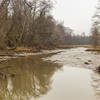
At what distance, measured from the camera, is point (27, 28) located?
35.7 meters

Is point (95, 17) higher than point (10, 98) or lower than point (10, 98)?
higher

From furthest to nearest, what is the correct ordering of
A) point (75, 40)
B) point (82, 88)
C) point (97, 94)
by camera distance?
point (75, 40) → point (82, 88) → point (97, 94)

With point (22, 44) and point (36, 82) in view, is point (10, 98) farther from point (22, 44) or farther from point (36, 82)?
point (22, 44)

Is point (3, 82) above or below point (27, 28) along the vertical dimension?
below

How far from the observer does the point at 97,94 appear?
591 cm

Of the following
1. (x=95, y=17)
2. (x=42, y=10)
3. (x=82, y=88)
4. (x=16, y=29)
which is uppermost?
(x=42, y=10)

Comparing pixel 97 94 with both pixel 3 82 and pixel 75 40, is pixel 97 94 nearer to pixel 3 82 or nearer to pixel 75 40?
Result: pixel 3 82

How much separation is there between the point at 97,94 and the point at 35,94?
94.3 inches

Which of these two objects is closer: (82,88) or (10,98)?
(10,98)

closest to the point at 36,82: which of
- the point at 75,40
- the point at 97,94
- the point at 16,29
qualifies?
the point at 97,94

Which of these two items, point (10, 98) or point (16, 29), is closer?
point (10, 98)

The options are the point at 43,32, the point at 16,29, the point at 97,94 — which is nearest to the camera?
the point at 97,94

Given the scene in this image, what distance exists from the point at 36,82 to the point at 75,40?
95.8m

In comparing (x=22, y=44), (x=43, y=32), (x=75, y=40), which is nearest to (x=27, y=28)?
(x=22, y=44)
